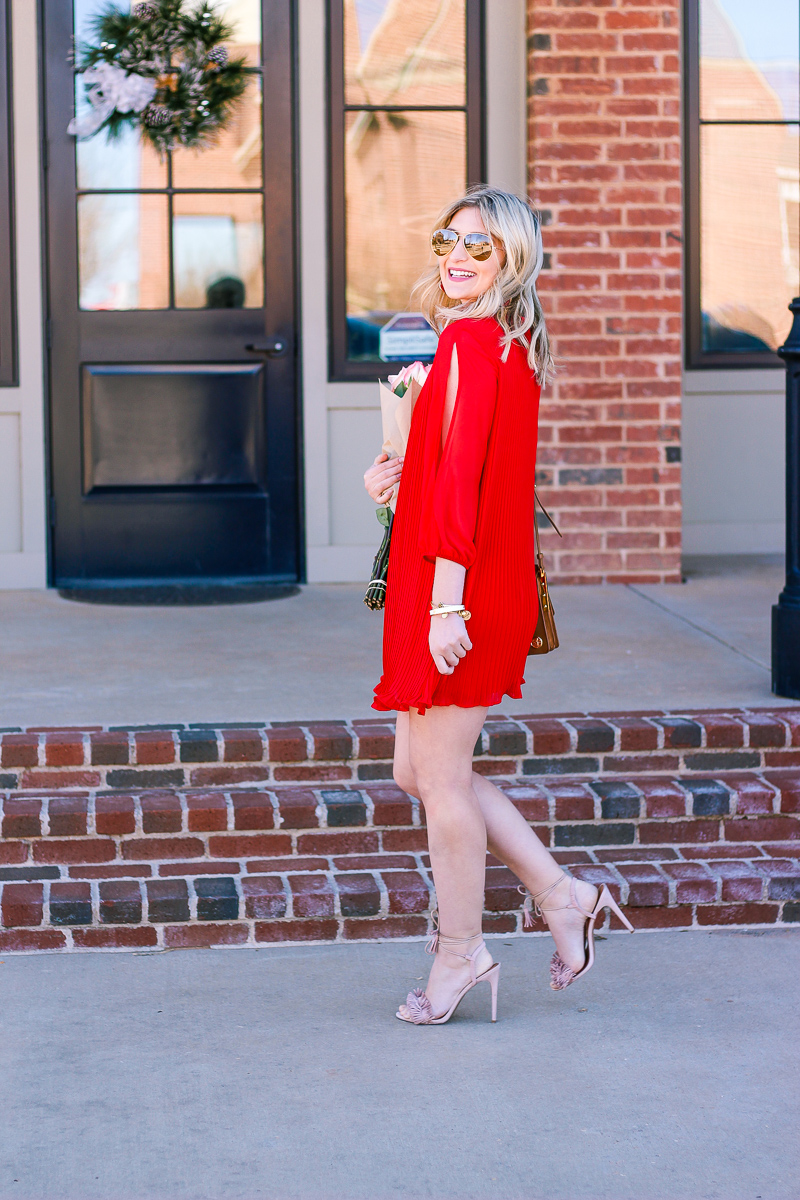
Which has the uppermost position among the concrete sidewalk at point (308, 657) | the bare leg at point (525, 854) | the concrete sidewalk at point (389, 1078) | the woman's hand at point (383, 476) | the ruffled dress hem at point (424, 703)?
the woman's hand at point (383, 476)

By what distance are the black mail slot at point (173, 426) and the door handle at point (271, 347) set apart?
66 millimetres

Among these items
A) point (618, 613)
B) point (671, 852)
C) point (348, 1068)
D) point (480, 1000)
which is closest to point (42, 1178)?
point (348, 1068)

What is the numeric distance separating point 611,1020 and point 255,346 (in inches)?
166

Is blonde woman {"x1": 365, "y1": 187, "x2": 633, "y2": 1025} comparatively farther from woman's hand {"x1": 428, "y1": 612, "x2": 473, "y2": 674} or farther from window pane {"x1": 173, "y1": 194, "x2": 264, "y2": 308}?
window pane {"x1": 173, "y1": 194, "x2": 264, "y2": 308}

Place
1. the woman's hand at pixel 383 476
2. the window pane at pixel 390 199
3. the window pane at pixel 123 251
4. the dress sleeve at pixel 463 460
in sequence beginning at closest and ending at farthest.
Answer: the dress sleeve at pixel 463 460 → the woman's hand at pixel 383 476 → the window pane at pixel 123 251 → the window pane at pixel 390 199

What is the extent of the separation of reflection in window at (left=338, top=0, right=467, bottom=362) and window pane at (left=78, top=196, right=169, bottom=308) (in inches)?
33.2

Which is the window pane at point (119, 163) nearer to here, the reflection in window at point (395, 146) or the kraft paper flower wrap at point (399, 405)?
the reflection in window at point (395, 146)

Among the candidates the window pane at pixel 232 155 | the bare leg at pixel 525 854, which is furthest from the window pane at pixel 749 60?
the bare leg at pixel 525 854

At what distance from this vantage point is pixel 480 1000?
3.13 metres

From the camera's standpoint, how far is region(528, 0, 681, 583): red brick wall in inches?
246

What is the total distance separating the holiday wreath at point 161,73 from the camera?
637 cm

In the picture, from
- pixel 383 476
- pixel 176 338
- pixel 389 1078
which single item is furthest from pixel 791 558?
pixel 176 338

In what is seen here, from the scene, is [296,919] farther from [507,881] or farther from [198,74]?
[198,74]

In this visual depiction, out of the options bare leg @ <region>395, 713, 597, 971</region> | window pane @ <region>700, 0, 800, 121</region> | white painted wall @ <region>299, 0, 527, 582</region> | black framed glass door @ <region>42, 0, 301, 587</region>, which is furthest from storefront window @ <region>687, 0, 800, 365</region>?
bare leg @ <region>395, 713, 597, 971</region>
